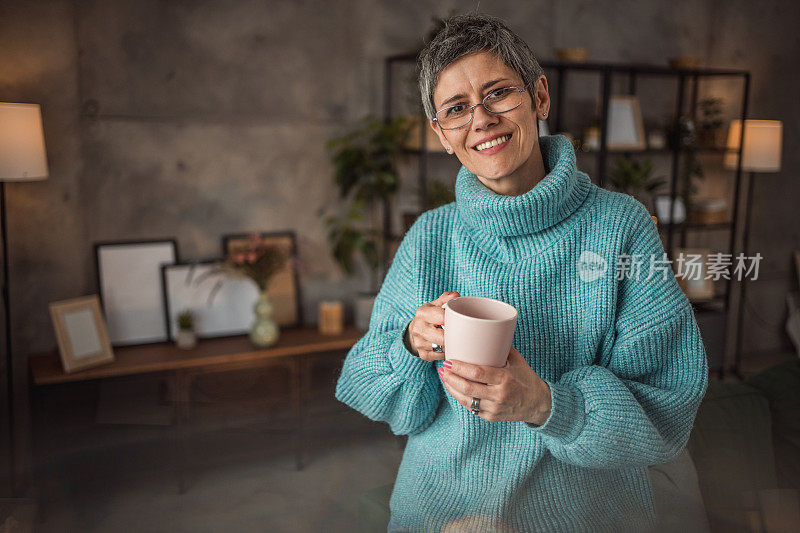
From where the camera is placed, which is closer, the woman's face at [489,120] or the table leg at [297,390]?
the woman's face at [489,120]

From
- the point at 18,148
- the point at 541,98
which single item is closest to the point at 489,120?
the point at 541,98

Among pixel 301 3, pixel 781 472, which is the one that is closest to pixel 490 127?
pixel 781 472

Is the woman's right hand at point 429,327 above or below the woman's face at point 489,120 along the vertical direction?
below

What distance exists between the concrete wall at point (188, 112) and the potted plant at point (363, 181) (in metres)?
0.09

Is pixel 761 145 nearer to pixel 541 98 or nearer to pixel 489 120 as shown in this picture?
pixel 541 98

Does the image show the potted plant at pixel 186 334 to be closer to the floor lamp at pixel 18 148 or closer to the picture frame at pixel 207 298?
the picture frame at pixel 207 298

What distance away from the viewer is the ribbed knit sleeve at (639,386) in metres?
0.88

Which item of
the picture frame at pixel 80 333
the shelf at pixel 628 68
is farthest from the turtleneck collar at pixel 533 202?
the shelf at pixel 628 68

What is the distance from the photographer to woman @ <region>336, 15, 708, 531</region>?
0.91 metres

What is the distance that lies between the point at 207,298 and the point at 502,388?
7.41ft

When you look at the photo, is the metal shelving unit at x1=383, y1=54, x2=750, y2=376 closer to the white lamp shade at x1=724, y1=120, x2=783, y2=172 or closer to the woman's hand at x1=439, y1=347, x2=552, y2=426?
the white lamp shade at x1=724, y1=120, x2=783, y2=172

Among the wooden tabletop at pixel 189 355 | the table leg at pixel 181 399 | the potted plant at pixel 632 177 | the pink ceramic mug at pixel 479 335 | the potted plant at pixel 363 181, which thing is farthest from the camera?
the potted plant at pixel 632 177

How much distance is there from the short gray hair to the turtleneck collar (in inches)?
5.1

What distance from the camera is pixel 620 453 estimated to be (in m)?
0.90
